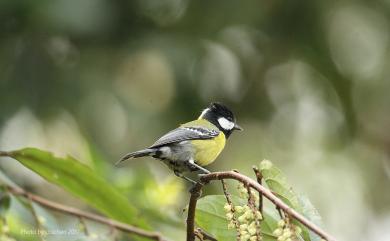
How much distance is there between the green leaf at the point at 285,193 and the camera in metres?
1.92

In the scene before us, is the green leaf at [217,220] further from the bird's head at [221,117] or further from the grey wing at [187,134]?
the bird's head at [221,117]

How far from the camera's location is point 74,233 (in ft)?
7.48

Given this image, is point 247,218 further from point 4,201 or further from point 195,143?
point 195,143

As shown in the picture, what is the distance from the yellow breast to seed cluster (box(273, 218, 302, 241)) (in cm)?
197

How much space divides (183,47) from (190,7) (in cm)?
46

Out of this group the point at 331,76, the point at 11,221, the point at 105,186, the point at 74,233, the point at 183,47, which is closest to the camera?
the point at 74,233

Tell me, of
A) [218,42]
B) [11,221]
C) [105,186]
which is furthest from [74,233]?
[218,42]

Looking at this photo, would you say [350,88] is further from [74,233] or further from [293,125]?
[74,233]

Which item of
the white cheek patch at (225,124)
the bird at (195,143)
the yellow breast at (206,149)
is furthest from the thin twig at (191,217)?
the white cheek patch at (225,124)

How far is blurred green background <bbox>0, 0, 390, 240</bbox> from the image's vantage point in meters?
6.07

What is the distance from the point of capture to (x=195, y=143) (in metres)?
3.67

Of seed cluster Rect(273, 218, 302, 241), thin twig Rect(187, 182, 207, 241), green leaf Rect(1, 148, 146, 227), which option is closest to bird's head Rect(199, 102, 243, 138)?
green leaf Rect(1, 148, 146, 227)

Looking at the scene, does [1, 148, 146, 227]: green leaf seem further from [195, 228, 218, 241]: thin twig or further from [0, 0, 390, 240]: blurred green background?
[0, 0, 390, 240]: blurred green background

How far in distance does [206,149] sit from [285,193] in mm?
1780
